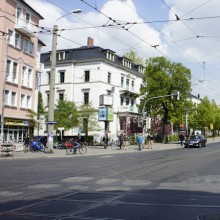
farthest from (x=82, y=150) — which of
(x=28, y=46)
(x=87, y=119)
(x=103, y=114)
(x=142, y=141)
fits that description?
(x=87, y=119)

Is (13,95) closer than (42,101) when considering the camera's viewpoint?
Yes

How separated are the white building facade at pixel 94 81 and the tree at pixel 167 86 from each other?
13.8ft

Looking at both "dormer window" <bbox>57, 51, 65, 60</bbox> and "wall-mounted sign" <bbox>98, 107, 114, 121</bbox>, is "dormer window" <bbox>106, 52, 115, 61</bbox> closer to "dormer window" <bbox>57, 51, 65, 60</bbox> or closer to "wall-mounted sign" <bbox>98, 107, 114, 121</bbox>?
"dormer window" <bbox>57, 51, 65, 60</bbox>

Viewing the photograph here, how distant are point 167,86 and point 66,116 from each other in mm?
19848

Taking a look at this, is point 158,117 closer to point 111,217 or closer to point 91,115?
point 91,115

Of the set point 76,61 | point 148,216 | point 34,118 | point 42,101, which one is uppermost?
point 76,61

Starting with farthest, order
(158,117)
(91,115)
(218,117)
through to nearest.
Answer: (218,117) → (158,117) → (91,115)

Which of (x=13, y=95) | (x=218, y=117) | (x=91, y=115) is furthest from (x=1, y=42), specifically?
(x=218, y=117)

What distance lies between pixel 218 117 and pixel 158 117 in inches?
1718

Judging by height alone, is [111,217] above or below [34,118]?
below

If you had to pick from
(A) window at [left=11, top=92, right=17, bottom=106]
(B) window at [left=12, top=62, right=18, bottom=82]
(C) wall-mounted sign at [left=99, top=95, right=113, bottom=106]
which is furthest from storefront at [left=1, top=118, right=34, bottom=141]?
(C) wall-mounted sign at [left=99, top=95, right=113, bottom=106]

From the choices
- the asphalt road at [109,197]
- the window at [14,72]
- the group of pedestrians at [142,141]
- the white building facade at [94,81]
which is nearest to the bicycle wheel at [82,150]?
the group of pedestrians at [142,141]

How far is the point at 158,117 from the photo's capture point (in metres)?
66.3

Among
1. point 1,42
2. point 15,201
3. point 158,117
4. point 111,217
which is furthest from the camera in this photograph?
point 158,117
